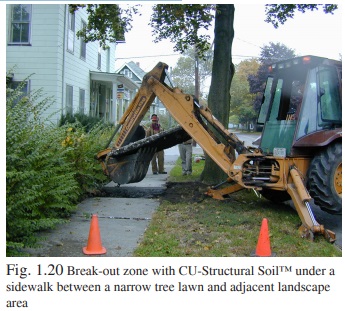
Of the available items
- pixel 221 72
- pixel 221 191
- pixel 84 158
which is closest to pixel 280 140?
pixel 221 191

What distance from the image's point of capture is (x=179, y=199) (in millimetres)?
8477

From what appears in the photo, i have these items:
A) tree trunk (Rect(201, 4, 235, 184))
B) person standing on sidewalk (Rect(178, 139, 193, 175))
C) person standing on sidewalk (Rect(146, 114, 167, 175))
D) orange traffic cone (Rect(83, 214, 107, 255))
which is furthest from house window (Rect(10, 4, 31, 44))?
orange traffic cone (Rect(83, 214, 107, 255))

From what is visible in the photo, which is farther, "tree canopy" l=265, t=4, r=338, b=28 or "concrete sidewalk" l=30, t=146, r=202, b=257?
"tree canopy" l=265, t=4, r=338, b=28

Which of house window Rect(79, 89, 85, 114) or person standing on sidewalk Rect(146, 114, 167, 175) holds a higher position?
house window Rect(79, 89, 85, 114)

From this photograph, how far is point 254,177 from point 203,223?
1.23 m

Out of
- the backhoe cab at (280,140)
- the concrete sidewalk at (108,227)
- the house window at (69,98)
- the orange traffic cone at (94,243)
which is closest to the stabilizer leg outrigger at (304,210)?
the backhoe cab at (280,140)

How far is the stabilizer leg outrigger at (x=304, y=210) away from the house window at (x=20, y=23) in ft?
38.0

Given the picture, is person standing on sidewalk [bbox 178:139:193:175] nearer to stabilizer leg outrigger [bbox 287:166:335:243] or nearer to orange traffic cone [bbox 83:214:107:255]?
stabilizer leg outrigger [bbox 287:166:335:243]

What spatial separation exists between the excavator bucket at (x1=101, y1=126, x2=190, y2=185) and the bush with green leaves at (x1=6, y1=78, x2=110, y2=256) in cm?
58

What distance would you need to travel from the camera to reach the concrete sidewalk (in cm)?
536

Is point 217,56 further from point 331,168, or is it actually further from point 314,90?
point 331,168

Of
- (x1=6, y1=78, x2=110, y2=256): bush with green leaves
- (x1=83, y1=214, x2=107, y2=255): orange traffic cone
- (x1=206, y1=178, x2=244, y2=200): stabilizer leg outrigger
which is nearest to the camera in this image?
(x1=6, y1=78, x2=110, y2=256): bush with green leaves

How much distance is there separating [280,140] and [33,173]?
4254 millimetres

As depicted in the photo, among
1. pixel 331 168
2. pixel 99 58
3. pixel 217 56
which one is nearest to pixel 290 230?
pixel 331 168
